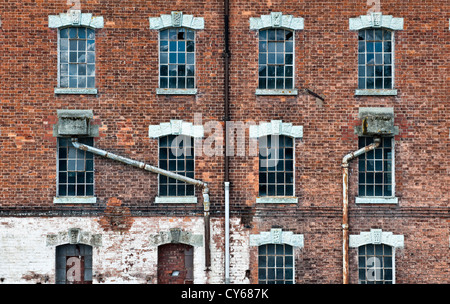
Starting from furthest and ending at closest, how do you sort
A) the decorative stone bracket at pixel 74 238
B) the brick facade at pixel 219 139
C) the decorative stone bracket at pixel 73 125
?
1. the brick facade at pixel 219 139
2. the decorative stone bracket at pixel 74 238
3. the decorative stone bracket at pixel 73 125

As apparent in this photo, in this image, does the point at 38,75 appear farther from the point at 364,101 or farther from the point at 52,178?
the point at 364,101

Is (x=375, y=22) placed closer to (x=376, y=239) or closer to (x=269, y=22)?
(x=269, y=22)

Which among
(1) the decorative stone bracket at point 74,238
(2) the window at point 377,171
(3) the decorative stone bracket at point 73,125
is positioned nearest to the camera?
(3) the decorative stone bracket at point 73,125

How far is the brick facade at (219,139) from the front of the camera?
13992 mm

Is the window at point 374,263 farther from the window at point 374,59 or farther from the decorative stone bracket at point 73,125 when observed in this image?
the decorative stone bracket at point 73,125

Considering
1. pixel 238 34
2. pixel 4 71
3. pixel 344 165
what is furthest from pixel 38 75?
pixel 344 165

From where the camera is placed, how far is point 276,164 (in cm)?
1441

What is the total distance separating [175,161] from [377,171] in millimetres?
5638

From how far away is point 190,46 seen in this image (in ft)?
47.3

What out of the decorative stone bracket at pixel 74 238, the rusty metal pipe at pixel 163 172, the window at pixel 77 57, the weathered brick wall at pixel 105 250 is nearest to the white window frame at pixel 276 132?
the rusty metal pipe at pixel 163 172

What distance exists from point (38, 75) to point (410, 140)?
10406 millimetres

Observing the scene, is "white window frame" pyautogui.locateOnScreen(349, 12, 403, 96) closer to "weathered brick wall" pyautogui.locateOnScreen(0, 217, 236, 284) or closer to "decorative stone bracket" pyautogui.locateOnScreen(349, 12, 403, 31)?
"decorative stone bracket" pyautogui.locateOnScreen(349, 12, 403, 31)

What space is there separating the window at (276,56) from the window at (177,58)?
1.96 metres

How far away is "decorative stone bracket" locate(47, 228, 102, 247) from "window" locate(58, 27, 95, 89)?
3.98 m
